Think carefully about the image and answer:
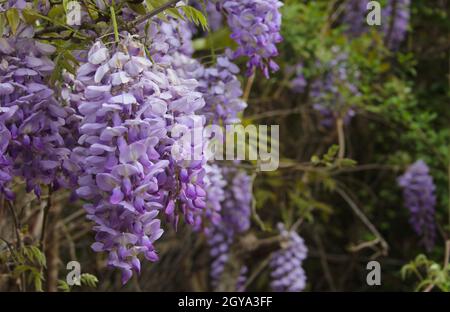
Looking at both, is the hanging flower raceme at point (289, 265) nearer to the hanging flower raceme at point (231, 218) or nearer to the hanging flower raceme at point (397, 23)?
the hanging flower raceme at point (231, 218)

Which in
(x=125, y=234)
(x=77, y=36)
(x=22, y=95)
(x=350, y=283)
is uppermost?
(x=77, y=36)

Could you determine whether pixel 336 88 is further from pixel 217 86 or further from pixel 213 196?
pixel 217 86

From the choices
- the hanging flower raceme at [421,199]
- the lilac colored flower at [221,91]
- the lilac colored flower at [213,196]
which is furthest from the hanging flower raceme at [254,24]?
the hanging flower raceme at [421,199]

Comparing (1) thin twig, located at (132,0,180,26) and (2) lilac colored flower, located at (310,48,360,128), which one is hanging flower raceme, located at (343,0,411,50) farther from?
(1) thin twig, located at (132,0,180,26)

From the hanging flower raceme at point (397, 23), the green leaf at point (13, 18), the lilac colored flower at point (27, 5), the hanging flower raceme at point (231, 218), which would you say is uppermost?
the hanging flower raceme at point (397, 23)

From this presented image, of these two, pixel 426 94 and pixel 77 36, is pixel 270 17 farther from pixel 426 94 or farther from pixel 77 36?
pixel 426 94

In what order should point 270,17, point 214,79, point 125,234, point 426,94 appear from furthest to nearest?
point 426,94 < point 214,79 < point 270,17 < point 125,234

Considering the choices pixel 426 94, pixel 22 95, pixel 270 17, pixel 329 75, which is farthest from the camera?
pixel 426 94

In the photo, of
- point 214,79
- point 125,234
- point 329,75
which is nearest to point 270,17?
point 214,79
